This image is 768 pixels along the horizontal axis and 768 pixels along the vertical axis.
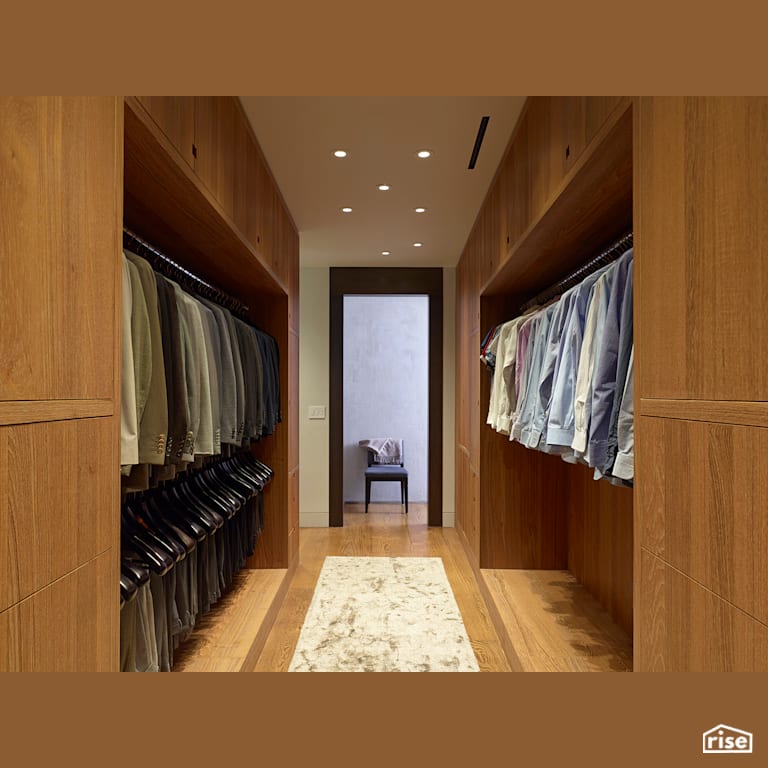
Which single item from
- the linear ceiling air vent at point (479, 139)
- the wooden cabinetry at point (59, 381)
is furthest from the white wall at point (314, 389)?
the wooden cabinetry at point (59, 381)

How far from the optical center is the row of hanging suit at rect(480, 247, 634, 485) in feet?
5.36

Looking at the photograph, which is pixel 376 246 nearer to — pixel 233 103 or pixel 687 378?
pixel 233 103

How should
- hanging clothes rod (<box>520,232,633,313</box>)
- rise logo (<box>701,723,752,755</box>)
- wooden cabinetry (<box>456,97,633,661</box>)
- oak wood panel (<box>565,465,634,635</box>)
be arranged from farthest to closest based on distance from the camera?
oak wood panel (<box>565,465,634,635</box>) → hanging clothes rod (<box>520,232,633,313</box>) → wooden cabinetry (<box>456,97,633,661</box>) → rise logo (<box>701,723,752,755</box>)

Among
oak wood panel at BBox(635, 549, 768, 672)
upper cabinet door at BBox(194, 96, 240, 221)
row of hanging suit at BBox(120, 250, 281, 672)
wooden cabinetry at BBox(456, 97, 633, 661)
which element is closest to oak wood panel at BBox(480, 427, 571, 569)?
wooden cabinetry at BBox(456, 97, 633, 661)

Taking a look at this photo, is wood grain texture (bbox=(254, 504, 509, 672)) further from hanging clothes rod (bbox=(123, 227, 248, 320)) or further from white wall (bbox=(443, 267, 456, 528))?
hanging clothes rod (bbox=(123, 227, 248, 320))

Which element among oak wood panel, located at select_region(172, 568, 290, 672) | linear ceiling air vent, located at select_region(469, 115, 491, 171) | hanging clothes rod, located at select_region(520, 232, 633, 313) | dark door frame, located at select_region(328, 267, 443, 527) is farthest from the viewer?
dark door frame, located at select_region(328, 267, 443, 527)

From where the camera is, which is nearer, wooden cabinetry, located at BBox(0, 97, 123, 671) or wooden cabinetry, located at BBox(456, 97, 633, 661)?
wooden cabinetry, located at BBox(0, 97, 123, 671)

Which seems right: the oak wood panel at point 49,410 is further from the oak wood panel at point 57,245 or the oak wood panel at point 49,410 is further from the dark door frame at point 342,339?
the dark door frame at point 342,339

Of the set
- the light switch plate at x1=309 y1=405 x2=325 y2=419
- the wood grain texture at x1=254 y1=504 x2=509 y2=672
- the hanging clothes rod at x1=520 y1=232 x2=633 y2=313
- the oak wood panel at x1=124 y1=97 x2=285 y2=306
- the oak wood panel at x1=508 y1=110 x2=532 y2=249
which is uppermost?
the oak wood panel at x1=508 y1=110 x2=532 y2=249

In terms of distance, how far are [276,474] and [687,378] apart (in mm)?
2989

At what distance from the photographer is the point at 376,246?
4703mm

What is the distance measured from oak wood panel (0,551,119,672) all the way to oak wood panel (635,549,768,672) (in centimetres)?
116

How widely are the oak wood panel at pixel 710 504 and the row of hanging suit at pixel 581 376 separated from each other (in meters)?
0.37

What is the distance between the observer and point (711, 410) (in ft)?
3.27
